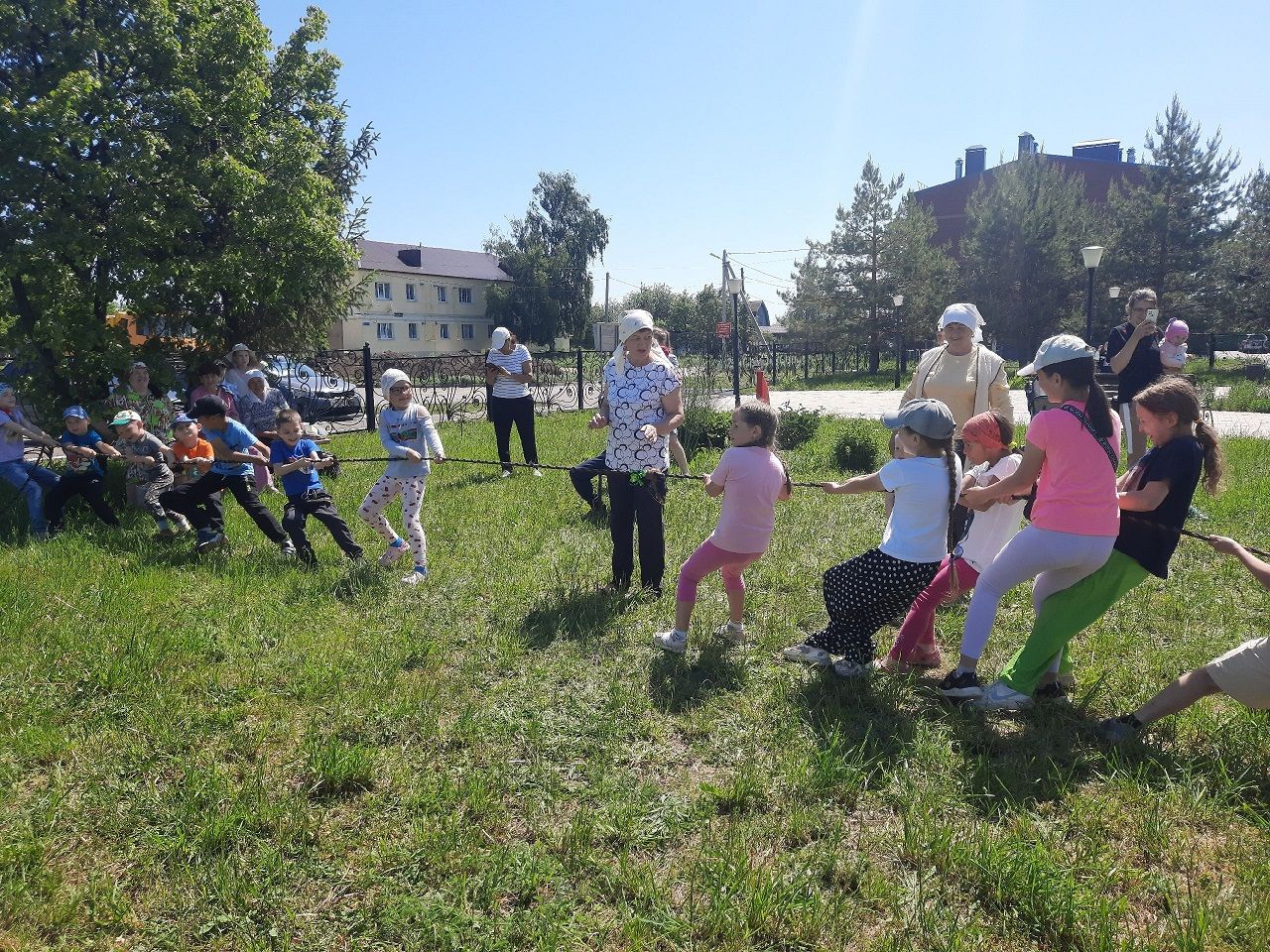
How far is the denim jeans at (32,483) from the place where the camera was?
761cm

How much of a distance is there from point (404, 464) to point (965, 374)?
4.22m

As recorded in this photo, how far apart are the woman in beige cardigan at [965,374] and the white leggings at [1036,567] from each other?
1.62 m

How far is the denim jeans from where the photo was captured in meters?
7.61

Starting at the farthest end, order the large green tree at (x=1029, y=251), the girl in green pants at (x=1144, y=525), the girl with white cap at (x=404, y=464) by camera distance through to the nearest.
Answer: the large green tree at (x=1029, y=251) → the girl with white cap at (x=404, y=464) → the girl in green pants at (x=1144, y=525)

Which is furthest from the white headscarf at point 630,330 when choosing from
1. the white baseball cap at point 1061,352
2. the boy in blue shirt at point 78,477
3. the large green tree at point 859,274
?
the large green tree at point 859,274

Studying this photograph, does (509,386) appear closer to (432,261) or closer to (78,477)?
(78,477)

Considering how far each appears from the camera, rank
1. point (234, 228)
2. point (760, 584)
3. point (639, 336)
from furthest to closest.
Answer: point (234, 228) → point (760, 584) → point (639, 336)

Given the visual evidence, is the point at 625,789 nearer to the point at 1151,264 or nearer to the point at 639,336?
the point at 639,336

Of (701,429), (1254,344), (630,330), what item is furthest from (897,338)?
(630,330)

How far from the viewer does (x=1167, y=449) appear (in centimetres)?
364

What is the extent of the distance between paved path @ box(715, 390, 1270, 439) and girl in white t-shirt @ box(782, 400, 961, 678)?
9635mm

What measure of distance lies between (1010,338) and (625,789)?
40.1m

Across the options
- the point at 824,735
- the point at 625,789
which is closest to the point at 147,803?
the point at 625,789

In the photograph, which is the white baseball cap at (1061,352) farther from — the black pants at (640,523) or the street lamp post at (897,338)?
the street lamp post at (897,338)
